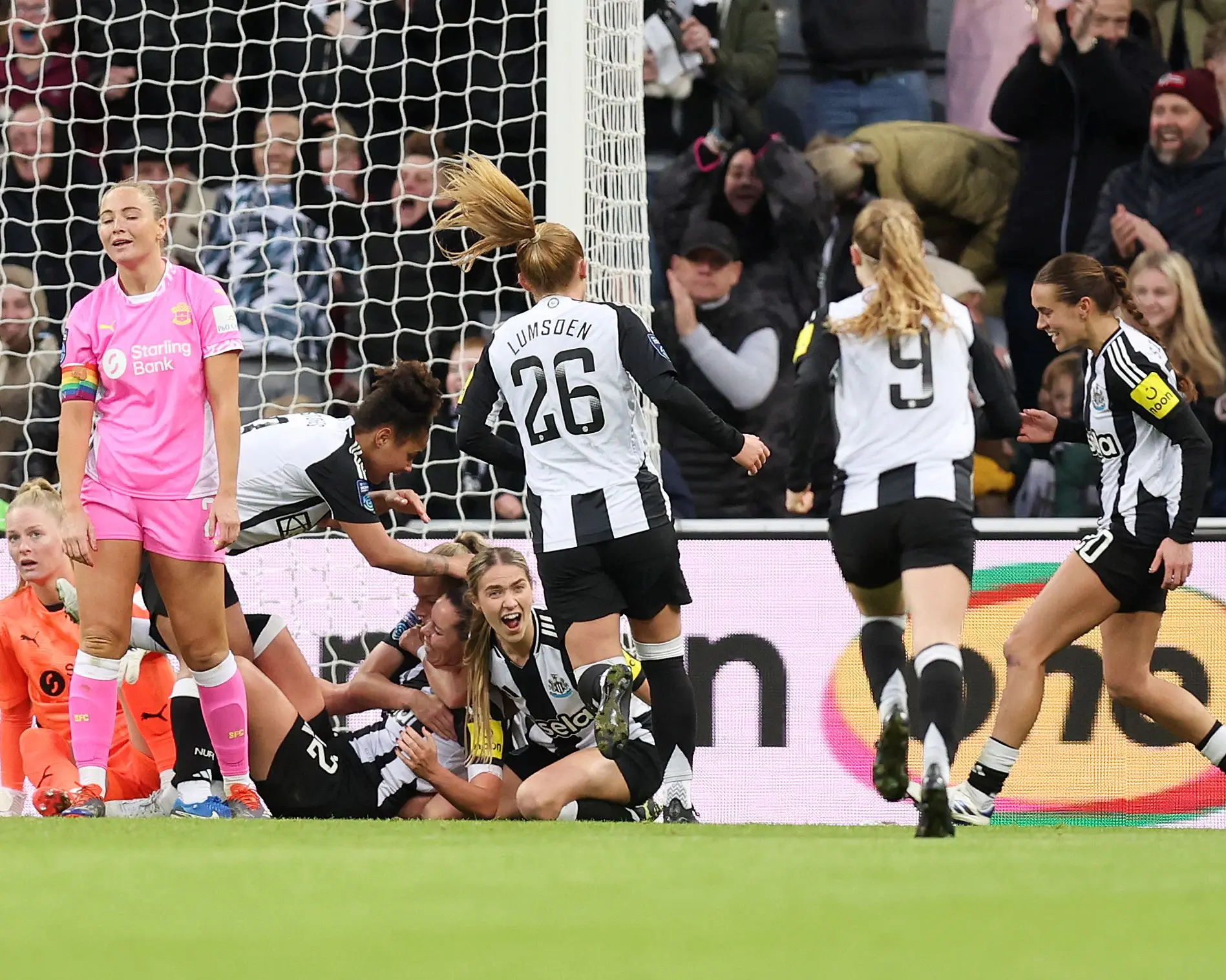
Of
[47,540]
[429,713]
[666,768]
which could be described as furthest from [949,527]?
[47,540]

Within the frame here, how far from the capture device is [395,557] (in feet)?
20.3

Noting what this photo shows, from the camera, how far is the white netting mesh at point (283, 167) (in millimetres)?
8852

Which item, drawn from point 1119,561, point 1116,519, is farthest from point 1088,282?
point 1119,561

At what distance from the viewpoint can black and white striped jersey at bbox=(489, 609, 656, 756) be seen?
602 centimetres

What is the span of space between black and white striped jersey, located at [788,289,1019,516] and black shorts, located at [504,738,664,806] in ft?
4.27

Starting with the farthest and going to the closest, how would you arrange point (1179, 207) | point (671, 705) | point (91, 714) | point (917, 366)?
point (1179, 207)
point (671, 705)
point (91, 714)
point (917, 366)

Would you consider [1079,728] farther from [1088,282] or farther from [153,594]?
[153,594]

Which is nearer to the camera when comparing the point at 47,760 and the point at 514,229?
the point at 514,229

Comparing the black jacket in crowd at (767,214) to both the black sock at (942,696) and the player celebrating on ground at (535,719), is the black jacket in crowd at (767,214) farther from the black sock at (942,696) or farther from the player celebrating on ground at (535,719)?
the black sock at (942,696)

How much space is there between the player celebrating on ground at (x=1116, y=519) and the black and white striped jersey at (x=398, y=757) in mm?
1574

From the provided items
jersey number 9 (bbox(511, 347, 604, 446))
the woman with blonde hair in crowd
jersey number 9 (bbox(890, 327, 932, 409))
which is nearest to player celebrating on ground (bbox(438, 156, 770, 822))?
jersey number 9 (bbox(511, 347, 604, 446))

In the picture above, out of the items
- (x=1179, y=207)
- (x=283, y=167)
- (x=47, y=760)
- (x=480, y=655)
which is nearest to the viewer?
(x=480, y=655)

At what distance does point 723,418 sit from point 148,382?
162 inches

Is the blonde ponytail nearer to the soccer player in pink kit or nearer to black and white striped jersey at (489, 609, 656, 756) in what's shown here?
black and white striped jersey at (489, 609, 656, 756)
